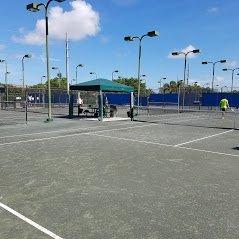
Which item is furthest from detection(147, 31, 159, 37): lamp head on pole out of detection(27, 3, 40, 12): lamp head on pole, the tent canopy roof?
detection(27, 3, 40, 12): lamp head on pole

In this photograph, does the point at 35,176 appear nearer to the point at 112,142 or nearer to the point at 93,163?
the point at 93,163

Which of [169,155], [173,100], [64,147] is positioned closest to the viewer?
[169,155]

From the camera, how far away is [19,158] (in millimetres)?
10562

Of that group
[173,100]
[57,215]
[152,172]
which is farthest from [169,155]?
[173,100]

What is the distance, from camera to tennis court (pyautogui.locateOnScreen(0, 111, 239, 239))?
529 cm

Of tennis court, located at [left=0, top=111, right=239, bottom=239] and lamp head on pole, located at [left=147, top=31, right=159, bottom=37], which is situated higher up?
lamp head on pole, located at [left=147, top=31, right=159, bottom=37]

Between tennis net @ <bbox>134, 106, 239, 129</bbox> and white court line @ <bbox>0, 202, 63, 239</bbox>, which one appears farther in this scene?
tennis net @ <bbox>134, 106, 239, 129</bbox>

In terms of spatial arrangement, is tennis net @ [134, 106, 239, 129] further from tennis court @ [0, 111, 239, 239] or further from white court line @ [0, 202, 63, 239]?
white court line @ [0, 202, 63, 239]

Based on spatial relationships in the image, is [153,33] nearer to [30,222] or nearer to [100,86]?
[100,86]

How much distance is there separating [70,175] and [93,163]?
1515mm

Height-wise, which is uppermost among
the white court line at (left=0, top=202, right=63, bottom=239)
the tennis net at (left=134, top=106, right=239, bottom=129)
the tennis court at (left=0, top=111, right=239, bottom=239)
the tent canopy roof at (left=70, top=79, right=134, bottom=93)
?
the tent canopy roof at (left=70, top=79, right=134, bottom=93)

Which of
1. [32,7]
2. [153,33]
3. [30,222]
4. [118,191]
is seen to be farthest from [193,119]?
[30,222]

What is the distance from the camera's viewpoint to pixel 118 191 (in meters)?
7.23

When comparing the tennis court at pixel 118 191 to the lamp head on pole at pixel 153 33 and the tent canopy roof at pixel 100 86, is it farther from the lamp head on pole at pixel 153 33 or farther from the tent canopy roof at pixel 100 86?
the lamp head on pole at pixel 153 33
